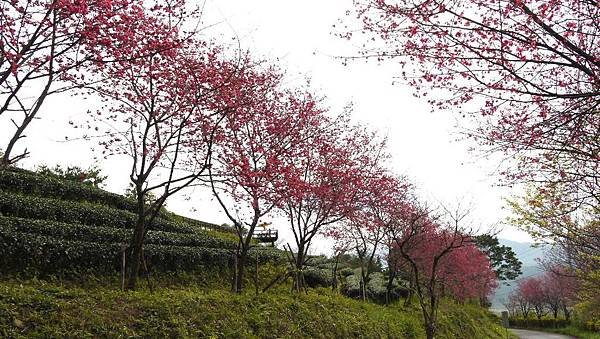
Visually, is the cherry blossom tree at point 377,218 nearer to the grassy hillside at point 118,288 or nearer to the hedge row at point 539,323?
the grassy hillside at point 118,288

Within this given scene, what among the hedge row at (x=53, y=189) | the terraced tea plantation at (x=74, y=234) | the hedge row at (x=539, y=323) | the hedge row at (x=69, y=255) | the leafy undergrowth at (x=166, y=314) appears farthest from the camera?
the hedge row at (x=539, y=323)

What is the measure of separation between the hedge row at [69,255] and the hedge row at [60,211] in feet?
5.95

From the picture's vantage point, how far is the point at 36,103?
454cm

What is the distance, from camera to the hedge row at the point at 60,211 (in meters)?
10.8

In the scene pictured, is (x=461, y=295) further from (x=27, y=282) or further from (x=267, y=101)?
(x=27, y=282)

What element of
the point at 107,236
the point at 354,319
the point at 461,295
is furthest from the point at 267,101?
the point at 461,295

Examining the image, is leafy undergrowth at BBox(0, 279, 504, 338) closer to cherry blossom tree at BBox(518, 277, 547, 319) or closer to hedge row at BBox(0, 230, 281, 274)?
hedge row at BBox(0, 230, 281, 274)

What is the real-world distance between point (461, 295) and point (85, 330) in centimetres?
2731

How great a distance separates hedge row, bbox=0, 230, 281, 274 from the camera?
28.7 ft

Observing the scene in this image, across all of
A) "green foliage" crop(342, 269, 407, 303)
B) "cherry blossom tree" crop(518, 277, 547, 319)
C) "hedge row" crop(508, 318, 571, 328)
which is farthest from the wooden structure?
"cherry blossom tree" crop(518, 277, 547, 319)

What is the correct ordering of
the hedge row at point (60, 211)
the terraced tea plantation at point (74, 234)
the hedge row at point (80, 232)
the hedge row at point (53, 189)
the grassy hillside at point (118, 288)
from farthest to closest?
the hedge row at point (53, 189), the hedge row at point (60, 211), the hedge row at point (80, 232), the terraced tea plantation at point (74, 234), the grassy hillside at point (118, 288)

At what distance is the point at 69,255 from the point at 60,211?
2435 millimetres

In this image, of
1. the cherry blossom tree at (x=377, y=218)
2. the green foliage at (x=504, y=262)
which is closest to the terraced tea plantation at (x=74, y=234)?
the cherry blossom tree at (x=377, y=218)

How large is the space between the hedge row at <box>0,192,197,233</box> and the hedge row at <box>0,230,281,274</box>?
181cm
